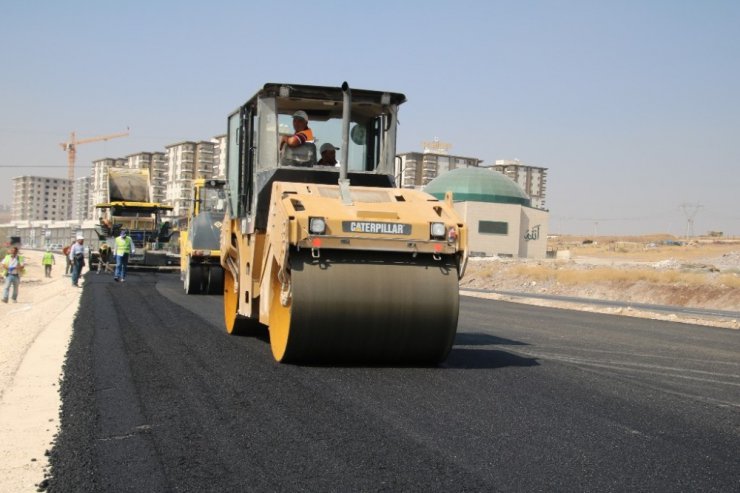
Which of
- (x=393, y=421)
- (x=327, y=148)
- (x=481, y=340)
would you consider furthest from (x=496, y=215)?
(x=393, y=421)

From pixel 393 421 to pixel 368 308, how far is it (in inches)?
71.9

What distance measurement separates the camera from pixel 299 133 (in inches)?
335

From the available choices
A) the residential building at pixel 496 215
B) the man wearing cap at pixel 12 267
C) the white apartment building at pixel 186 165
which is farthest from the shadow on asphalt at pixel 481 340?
the white apartment building at pixel 186 165

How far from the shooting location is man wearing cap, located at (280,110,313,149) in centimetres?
839

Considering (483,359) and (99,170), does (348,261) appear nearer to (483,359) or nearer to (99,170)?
(483,359)

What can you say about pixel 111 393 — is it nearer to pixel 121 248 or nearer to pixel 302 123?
pixel 302 123

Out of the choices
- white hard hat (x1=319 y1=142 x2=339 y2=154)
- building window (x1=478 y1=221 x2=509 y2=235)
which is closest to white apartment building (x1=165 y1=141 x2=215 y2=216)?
building window (x1=478 y1=221 x2=509 y2=235)

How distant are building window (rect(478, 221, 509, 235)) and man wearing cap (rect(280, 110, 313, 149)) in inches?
2815

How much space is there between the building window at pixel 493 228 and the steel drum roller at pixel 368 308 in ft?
239

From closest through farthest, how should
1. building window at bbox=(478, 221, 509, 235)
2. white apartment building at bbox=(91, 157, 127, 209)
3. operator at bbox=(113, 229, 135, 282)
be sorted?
operator at bbox=(113, 229, 135, 282) → building window at bbox=(478, 221, 509, 235) → white apartment building at bbox=(91, 157, 127, 209)

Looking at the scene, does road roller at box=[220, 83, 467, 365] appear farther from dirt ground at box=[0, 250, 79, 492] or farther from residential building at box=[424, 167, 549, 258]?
residential building at box=[424, 167, 549, 258]

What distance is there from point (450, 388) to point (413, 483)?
8.21 ft

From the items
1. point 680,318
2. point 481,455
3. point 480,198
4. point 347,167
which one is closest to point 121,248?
point 680,318

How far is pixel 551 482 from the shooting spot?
402cm
